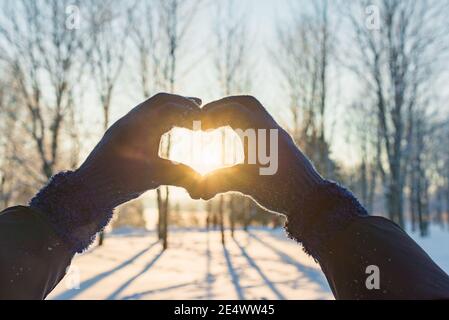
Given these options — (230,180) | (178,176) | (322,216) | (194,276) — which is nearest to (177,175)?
(178,176)

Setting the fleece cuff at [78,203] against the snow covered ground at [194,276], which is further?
the snow covered ground at [194,276]

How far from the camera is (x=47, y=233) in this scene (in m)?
0.81

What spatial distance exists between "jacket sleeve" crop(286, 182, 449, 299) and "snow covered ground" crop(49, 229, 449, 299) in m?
4.82

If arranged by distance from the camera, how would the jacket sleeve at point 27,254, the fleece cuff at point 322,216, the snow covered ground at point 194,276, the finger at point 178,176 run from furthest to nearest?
the snow covered ground at point 194,276 → the finger at point 178,176 → the fleece cuff at point 322,216 → the jacket sleeve at point 27,254

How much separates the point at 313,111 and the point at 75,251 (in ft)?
50.9

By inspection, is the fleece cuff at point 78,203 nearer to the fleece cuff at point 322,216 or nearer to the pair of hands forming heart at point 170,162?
the pair of hands forming heart at point 170,162

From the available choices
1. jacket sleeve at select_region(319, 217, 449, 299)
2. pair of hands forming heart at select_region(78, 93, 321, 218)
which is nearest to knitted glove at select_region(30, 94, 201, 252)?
pair of hands forming heart at select_region(78, 93, 321, 218)

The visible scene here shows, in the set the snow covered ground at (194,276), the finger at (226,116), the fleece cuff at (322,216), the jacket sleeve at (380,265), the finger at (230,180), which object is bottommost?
the snow covered ground at (194,276)

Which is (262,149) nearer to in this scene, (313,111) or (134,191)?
(134,191)

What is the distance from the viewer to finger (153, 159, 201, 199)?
97 centimetres

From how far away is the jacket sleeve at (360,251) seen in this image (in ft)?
2.47

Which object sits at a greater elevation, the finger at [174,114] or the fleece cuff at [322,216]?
the finger at [174,114]

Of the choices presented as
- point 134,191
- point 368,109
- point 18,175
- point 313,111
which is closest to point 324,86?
point 313,111

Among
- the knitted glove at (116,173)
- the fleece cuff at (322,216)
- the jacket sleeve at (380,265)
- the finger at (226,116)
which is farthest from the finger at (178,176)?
the jacket sleeve at (380,265)
